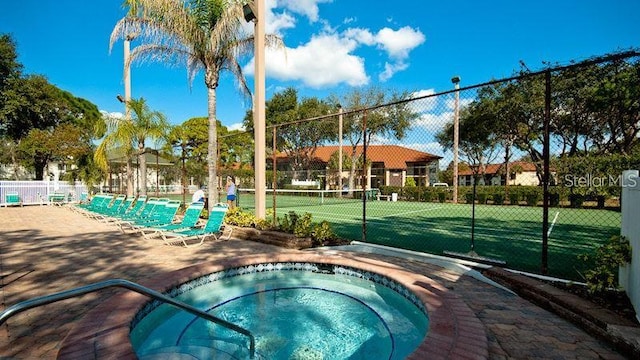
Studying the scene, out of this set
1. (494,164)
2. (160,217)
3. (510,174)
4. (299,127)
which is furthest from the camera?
(299,127)

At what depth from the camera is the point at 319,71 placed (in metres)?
40.6

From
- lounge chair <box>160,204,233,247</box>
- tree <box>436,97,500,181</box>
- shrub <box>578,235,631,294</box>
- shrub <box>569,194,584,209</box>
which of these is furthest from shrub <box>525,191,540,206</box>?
lounge chair <box>160,204,233,247</box>

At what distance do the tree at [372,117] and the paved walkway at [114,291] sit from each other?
26.8m

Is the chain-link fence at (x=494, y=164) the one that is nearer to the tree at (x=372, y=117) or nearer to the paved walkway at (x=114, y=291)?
the tree at (x=372, y=117)

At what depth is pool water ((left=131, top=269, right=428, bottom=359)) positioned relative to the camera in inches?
148

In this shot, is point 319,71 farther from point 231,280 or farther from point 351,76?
point 231,280

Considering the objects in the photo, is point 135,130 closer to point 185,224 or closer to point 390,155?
point 185,224

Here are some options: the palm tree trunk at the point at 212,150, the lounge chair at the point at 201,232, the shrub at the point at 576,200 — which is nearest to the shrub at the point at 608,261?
the lounge chair at the point at 201,232

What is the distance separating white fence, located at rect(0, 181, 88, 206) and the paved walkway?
14172 mm

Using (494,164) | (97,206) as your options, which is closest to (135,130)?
(97,206)

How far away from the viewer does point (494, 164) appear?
70.7 ft

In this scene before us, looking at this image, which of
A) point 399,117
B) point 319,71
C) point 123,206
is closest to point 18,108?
point 123,206

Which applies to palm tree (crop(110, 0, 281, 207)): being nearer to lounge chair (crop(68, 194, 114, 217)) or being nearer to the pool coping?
lounge chair (crop(68, 194, 114, 217))

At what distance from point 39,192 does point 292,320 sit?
26943 millimetres
